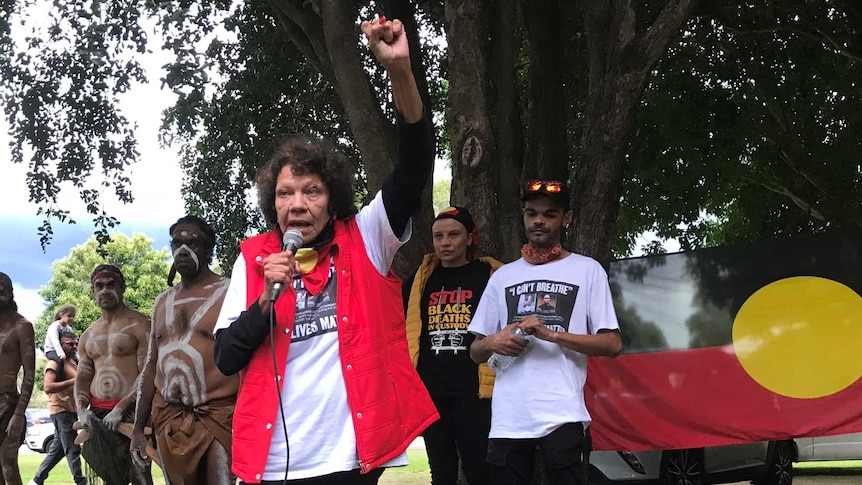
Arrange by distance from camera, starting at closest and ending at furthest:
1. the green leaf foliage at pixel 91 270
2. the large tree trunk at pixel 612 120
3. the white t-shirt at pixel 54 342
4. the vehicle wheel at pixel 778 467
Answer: the large tree trunk at pixel 612 120, the vehicle wheel at pixel 778 467, the white t-shirt at pixel 54 342, the green leaf foliage at pixel 91 270

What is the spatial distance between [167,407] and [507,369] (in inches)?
78.8

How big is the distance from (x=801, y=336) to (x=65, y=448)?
25.3ft

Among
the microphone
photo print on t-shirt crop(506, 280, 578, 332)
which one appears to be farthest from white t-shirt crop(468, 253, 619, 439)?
the microphone

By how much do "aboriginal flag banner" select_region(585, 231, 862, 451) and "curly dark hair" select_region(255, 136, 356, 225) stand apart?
14.7ft

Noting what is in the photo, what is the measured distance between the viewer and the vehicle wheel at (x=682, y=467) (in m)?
8.43

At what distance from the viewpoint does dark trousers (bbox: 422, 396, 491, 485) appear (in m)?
5.54

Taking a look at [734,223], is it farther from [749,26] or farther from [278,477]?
Result: [278,477]

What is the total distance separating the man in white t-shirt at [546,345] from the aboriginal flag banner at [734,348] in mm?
2627

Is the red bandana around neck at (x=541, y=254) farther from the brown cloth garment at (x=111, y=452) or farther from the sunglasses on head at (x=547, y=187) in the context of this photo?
the brown cloth garment at (x=111, y=452)

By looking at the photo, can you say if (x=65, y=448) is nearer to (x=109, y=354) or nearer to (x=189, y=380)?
(x=109, y=354)

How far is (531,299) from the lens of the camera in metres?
4.68

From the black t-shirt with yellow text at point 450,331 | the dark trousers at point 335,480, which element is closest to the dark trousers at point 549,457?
the black t-shirt with yellow text at point 450,331

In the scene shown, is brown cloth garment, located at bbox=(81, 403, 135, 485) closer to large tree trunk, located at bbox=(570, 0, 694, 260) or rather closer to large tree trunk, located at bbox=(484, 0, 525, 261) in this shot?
large tree trunk, located at bbox=(484, 0, 525, 261)

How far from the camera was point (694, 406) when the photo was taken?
22.5 ft
